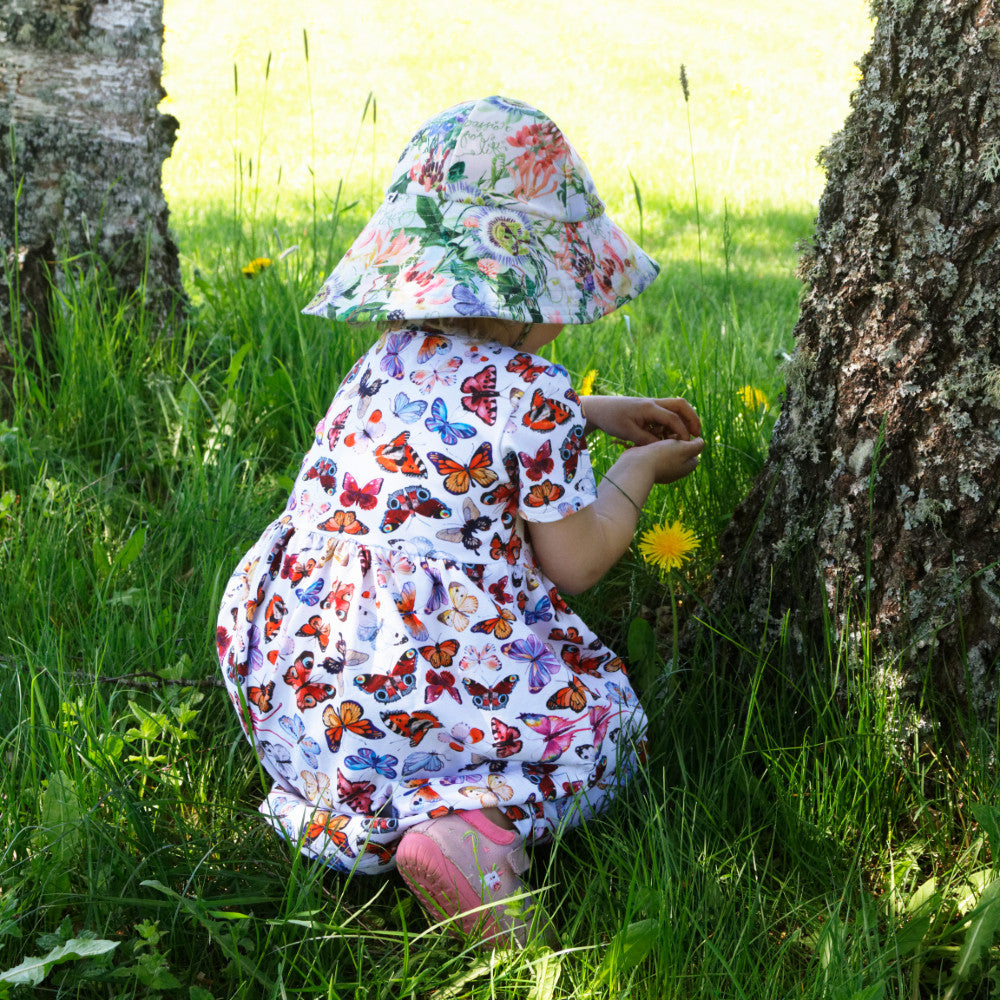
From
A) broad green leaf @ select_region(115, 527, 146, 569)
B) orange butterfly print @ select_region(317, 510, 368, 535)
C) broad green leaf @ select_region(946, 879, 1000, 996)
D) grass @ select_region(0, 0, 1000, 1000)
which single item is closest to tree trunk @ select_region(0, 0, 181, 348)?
grass @ select_region(0, 0, 1000, 1000)

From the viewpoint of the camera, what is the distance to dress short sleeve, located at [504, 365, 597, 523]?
154cm

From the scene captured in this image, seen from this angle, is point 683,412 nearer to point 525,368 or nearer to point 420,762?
point 525,368

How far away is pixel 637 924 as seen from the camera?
51.3 inches

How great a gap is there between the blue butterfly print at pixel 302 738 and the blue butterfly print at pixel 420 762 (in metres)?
0.14

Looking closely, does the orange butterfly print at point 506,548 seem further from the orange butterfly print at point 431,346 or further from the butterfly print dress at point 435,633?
the orange butterfly print at point 431,346

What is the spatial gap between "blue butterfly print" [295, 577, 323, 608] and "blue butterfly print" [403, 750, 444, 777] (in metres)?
0.28

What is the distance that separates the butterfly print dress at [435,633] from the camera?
5.05 ft

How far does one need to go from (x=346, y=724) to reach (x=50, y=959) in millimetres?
487

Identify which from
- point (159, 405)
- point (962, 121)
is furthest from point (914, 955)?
point (159, 405)

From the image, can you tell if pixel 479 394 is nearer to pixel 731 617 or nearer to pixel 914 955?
pixel 731 617

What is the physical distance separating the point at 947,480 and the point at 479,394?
0.70 meters

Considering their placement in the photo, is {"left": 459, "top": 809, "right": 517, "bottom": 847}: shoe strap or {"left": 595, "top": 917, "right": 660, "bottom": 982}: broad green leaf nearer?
{"left": 595, "top": 917, "right": 660, "bottom": 982}: broad green leaf

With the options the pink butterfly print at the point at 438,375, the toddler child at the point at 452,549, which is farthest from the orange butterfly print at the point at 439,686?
the pink butterfly print at the point at 438,375

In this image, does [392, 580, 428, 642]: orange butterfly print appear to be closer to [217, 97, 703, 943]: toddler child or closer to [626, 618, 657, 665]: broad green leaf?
[217, 97, 703, 943]: toddler child
